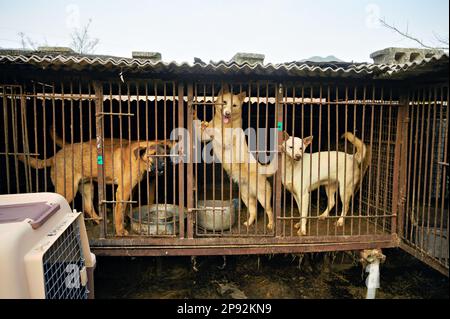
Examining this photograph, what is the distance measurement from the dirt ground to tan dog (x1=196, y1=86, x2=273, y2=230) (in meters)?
1.03

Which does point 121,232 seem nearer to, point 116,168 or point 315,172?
point 116,168

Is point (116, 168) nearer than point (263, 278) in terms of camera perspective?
Yes

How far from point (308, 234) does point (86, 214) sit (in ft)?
14.3

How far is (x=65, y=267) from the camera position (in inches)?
139

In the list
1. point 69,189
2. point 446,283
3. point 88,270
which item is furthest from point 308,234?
point 69,189

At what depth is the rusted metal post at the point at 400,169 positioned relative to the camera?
17.8 ft

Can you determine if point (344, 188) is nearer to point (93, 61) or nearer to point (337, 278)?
point (337, 278)

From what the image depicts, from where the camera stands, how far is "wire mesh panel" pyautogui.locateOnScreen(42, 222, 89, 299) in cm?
303

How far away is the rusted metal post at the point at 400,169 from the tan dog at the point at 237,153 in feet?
6.89

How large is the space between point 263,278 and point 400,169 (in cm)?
309

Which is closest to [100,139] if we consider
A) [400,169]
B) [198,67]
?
[198,67]

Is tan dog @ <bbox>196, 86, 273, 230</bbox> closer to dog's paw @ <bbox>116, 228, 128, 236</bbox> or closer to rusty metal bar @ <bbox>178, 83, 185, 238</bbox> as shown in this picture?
rusty metal bar @ <bbox>178, 83, 185, 238</bbox>

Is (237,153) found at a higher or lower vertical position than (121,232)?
higher
